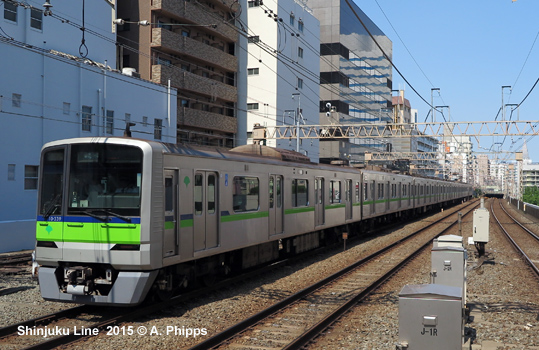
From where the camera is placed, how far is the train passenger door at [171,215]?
952 cm

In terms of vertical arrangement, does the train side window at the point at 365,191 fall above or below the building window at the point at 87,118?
below

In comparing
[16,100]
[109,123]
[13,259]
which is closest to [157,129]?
[109,123]

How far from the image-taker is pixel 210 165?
10938mm

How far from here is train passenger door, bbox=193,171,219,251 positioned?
34.6 feet

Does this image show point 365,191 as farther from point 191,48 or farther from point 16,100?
point 191,48

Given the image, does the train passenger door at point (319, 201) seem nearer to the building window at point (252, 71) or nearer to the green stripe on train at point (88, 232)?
the green stripe on train at point (88, 232)

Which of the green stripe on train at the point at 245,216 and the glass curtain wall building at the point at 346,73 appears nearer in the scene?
the green stripe on train at the point at 245,216

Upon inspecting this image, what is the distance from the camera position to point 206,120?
127 ft

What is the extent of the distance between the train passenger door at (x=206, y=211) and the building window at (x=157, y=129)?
58.1 feet

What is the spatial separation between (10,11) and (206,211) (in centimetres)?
1552

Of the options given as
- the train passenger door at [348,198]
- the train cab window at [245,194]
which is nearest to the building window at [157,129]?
the train passenger door at [348,198]

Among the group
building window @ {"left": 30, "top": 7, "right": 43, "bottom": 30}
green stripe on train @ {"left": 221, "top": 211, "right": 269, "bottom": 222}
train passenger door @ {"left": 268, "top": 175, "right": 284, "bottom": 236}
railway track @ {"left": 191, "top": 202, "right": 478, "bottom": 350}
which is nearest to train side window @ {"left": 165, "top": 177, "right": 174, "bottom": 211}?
green stripe on train @ {"left": 221, "top": 211, "right": 269, "bottom": 222}

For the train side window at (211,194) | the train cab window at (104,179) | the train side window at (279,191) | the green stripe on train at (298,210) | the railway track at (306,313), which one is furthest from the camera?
the green stripe on train at (298,210)

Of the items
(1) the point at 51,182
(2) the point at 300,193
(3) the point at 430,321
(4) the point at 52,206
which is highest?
(1) the point at 51,182
